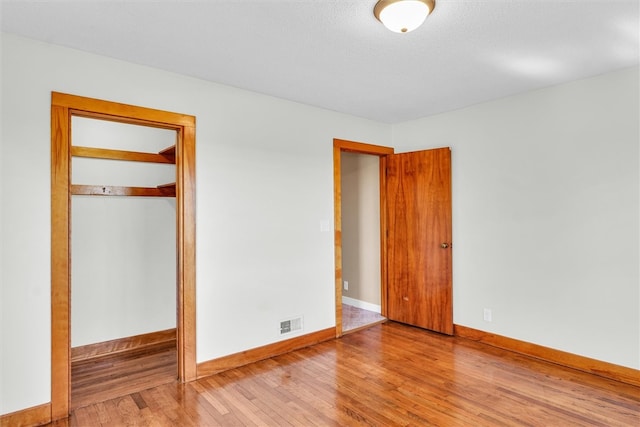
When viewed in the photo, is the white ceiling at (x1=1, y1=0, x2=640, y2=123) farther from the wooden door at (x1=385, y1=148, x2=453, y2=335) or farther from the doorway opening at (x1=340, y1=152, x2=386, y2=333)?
the doorway opening at (x1=340, y1=152, x2=386, y2=333)

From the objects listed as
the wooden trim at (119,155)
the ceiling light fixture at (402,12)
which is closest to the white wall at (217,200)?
the wooden trim at (119,155)

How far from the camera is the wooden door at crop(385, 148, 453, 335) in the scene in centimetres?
390

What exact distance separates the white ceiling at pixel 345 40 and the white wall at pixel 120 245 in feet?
4.01

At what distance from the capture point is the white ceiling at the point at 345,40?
196 centimetres

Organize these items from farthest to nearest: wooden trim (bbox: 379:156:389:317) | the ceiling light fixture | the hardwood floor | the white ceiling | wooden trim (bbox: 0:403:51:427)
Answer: wooden trim (bbox: 379:156:389:317) < the hardwood floor < wooden trim (bbox: 0:403:51:427) < the white ceiling < the ceiling light fixture

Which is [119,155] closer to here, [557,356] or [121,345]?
[121,345]

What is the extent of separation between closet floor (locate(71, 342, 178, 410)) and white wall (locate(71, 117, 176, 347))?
0.30 metres

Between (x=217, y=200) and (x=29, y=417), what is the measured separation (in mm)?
1843

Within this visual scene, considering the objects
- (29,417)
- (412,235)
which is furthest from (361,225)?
(29,417)

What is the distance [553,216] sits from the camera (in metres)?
3.18

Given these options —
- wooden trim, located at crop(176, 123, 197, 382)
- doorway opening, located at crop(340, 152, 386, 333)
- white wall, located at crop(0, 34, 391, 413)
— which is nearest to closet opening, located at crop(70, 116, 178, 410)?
wooden trim, located at crop(176, 123, 197, 382)

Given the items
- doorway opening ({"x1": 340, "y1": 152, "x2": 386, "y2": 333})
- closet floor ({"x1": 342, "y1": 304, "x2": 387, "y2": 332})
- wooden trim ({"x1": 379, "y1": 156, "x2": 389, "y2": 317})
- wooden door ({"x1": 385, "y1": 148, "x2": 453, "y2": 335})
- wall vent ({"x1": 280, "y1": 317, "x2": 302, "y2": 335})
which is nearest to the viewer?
wall vent ({"x1": 280, "y1": 317, "x2": 302, "y2": 335})

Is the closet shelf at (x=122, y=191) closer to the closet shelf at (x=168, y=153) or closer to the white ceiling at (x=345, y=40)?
the closet shelf at (x=168, y=153)

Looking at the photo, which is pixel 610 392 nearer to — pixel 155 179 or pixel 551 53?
pixel 551 53
